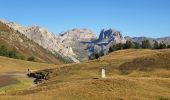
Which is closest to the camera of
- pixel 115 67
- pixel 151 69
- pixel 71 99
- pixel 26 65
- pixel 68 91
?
pixel 71 99

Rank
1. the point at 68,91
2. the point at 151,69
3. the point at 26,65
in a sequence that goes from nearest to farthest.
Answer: the point at 68,91, the point at 151,69, the point at 26,65

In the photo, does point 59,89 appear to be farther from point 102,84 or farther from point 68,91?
point 102,84

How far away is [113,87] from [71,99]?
6.50 metres

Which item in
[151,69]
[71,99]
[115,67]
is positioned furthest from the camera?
[115,67]

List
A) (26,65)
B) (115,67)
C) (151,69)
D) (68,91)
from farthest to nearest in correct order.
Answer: (26,65)
(115,67)
(151,69)
(68,91)

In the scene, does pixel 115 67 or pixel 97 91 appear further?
pixel 115 67

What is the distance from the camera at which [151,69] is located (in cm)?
8731

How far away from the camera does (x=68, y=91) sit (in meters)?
48.8

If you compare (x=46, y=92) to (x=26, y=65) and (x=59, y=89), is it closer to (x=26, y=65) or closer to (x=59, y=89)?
(x=59, y=89)

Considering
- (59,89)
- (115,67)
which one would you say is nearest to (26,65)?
(115,67)

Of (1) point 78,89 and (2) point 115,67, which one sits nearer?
(1) point 78,89

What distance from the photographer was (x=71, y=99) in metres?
45.6

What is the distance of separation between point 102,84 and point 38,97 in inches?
352

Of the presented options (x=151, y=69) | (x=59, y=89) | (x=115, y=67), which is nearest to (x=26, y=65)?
(x=115, y=67)
